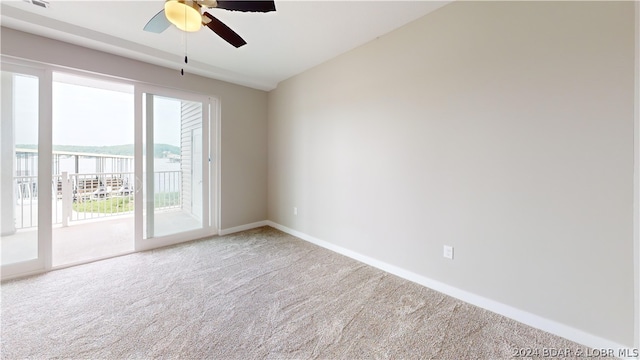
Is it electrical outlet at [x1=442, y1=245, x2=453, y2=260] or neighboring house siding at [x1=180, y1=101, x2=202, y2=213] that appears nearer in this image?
electrical outlet at [x1=442, y1=245, x2=453, y2=260]

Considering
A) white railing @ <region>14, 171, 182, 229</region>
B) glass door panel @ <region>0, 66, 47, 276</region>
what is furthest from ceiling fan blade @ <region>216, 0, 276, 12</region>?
white railing @ <region>14, 171, 182, 229</region>

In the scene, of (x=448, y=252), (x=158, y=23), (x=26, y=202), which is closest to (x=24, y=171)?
(x=26, y=202)

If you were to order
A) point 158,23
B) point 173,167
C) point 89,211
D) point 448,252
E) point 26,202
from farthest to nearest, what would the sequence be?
point 89,211, point 173,167, point 26,202, point 448,252, point 158,23

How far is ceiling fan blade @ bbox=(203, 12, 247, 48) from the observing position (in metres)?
1.75

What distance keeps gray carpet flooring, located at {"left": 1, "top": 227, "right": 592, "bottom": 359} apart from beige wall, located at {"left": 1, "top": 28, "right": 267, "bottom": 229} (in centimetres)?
148

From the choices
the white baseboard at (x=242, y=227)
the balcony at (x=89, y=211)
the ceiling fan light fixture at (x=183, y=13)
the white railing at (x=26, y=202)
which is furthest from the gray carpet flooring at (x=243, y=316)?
the ceiling fan light fixture at (x=183, y=13)

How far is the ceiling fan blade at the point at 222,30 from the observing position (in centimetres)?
175

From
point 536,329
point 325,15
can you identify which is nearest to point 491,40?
point 325,15

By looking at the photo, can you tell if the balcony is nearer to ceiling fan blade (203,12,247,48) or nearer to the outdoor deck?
the outdoor deck

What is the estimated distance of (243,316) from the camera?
1898 millimetres

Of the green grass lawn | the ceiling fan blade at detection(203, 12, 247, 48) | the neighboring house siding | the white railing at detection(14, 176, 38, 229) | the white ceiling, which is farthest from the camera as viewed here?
the green grass lawn

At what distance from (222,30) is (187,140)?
2.33m

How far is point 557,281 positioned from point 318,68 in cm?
345

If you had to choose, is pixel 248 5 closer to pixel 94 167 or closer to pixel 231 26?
pixel 231 26
